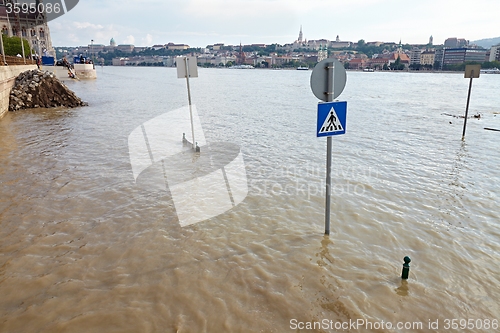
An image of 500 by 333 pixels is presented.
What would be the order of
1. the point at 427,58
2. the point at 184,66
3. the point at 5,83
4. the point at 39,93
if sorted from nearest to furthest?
the point at 184,66
the point at 5,83
the point at 39,93
the point at 427,58

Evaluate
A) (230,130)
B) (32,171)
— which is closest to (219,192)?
(32,171)

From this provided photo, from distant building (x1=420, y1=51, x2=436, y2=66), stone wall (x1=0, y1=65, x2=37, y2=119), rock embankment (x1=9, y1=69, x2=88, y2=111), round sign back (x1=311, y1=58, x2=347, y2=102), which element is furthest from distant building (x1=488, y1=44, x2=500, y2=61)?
round sign back (x1=311, y1=58, x2=347, y2=102)

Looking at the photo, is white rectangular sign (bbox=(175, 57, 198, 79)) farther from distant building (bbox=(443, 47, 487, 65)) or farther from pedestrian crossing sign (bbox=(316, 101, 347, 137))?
distant building (bbox=(443, 47, 487, 65))

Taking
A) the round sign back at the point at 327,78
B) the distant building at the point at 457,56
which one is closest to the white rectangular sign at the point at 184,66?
the round sign back at the point at 327,78

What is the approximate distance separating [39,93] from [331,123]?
22.5 m

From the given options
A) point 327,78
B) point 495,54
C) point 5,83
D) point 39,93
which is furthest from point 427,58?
point 327,78

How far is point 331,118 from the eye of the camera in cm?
493

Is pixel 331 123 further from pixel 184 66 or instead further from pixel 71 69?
pixel 71 69

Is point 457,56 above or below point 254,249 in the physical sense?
above

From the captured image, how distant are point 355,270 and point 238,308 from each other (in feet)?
5.88

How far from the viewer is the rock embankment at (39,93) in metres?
20.7

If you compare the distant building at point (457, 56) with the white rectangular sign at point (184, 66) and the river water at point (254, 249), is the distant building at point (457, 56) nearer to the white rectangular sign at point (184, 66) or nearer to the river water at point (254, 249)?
the river water at point (254, 249)

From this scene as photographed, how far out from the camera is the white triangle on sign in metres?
4.90

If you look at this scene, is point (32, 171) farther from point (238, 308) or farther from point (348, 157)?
point (348, 157)
